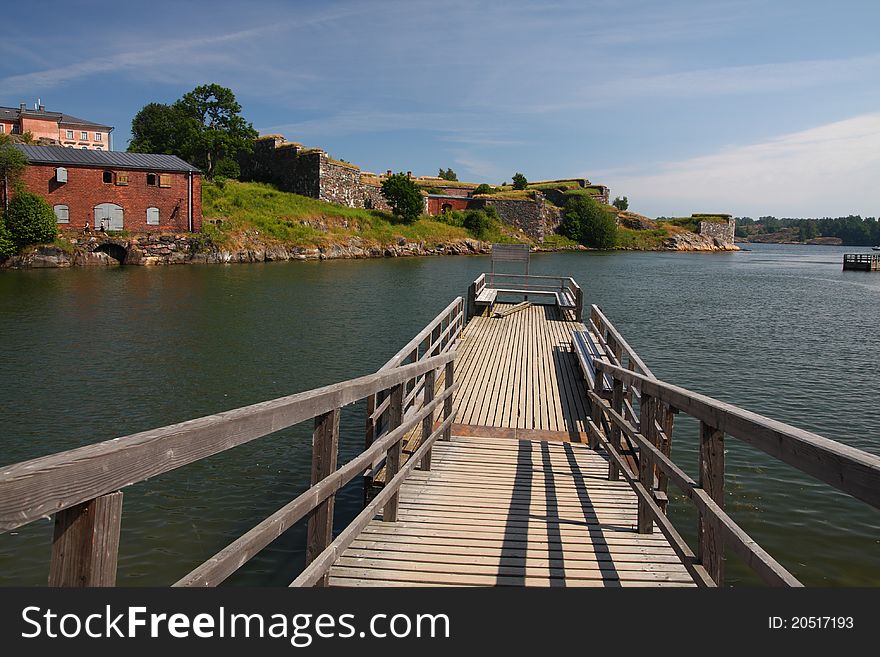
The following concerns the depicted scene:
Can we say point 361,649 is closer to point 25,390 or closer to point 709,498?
point 709,498

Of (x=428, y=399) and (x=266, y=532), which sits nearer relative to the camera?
(x=266, y=532)

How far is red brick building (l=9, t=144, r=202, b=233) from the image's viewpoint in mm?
41406

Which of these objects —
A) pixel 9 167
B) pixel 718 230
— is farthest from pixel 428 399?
pixel 718 230

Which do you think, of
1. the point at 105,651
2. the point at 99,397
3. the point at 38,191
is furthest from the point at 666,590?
the point at 38,191

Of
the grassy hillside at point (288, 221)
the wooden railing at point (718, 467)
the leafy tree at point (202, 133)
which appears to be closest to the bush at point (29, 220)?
the grassy hillside at point (288, 221)

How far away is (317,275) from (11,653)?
3848 centimetres

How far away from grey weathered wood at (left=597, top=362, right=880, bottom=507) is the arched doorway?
46.2 meters

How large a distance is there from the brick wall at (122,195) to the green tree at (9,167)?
35.9 inches

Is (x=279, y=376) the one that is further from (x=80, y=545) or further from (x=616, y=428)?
(x=80, y=545)

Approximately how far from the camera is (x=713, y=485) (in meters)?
3.57

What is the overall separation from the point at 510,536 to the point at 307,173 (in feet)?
213

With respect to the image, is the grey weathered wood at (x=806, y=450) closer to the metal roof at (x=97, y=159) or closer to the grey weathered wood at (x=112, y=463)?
the grey weathered wood at (x=112, y=463)

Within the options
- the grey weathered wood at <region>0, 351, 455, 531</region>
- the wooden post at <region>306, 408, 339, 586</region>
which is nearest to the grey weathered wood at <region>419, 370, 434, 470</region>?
the wooden post at <region>306, 408, 339, 586</region>

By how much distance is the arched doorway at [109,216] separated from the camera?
4294cm
